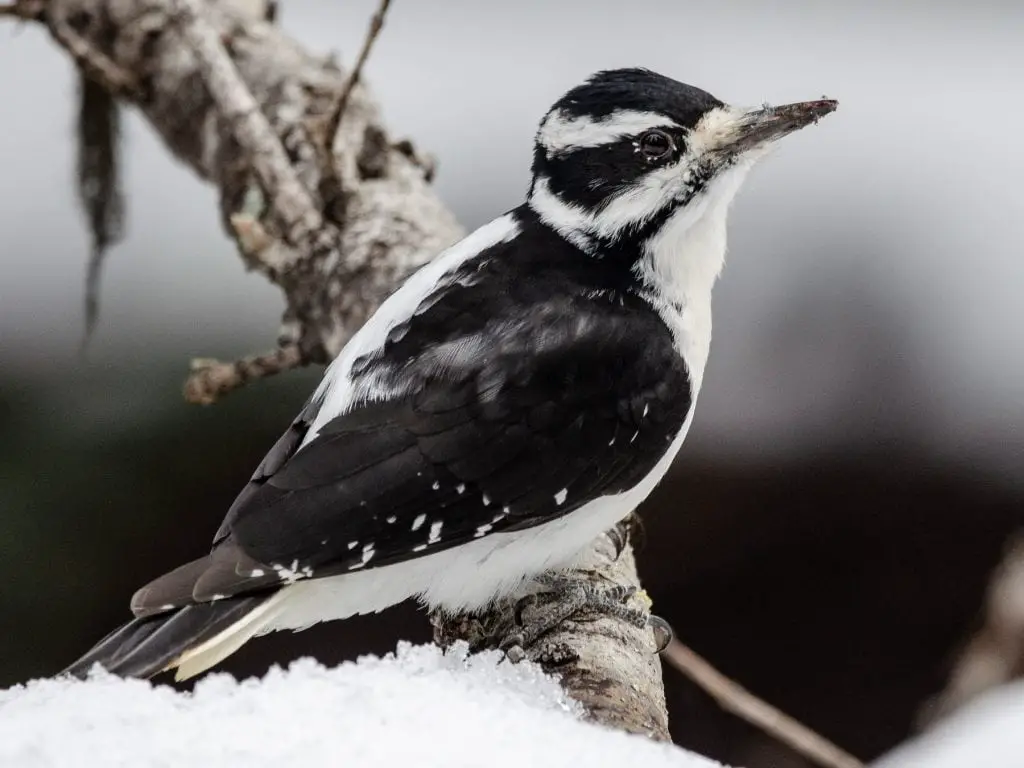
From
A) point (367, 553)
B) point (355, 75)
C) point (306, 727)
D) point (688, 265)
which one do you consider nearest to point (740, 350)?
point (688, 265)

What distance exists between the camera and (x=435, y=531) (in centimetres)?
201

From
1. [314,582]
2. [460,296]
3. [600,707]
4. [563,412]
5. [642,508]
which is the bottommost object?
[642,508]

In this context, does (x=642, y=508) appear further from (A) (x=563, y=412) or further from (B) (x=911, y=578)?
(A) (x=563, y=412)

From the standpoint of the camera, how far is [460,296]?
7.16 ft

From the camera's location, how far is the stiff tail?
1863mm

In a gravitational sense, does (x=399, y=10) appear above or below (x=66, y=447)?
above

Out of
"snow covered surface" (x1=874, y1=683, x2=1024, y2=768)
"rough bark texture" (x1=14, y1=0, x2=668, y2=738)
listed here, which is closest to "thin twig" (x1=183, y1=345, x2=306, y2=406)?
"rough bark texture" (x1=14, y1=0, x2=668, y2=738)

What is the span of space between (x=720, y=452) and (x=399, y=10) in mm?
2358

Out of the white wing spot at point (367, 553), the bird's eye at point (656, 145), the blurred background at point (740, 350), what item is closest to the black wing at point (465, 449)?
the white wing spot at point (367, 553)

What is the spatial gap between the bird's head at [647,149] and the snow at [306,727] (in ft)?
2.94

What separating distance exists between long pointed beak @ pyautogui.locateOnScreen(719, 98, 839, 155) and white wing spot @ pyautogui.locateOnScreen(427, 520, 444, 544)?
0.76 metres

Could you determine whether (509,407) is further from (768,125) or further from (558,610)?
(768,125)

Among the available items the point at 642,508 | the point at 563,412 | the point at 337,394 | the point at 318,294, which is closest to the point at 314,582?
the point at 337,394

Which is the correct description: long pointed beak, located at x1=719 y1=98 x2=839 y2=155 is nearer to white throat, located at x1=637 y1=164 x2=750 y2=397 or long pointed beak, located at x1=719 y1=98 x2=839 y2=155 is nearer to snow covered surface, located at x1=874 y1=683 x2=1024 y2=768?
white throat, located at x1=637 y1=164 x2=750 y2=397
